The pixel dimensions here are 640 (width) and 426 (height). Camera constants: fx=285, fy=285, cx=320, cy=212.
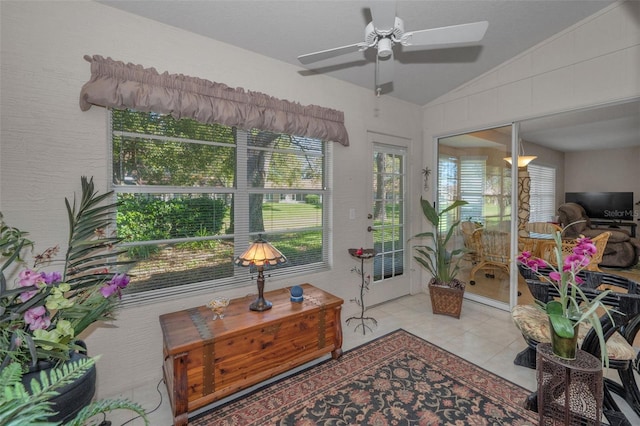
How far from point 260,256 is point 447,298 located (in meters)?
2.33

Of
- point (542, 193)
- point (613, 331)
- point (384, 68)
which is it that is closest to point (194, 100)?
point (384, 68)

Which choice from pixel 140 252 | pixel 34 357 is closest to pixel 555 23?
pixel 140 252

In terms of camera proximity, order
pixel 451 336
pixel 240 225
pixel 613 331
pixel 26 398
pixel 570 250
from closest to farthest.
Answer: pixel 26 398, pixel 613 331, pixel 240 225, pixel 451 336, pixel 570 250

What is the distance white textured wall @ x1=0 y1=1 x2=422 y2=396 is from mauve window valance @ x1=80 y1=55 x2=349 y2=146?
0.12 m

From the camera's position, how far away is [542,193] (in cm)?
629

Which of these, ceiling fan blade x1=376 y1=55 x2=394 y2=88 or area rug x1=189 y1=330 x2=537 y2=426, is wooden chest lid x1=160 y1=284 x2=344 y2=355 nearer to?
area rug x1=189 y1=330 x2=537 y2=426

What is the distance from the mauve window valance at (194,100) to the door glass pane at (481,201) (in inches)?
75.6

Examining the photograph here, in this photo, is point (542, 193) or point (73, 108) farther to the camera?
point (542, 193)

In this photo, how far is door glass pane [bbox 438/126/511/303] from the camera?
132 inches

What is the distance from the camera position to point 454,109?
3.63 meters

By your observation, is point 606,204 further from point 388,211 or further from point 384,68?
point 384,68

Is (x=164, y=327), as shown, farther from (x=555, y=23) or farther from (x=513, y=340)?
(x=555, y=23)

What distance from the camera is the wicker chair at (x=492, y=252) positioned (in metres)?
3.38

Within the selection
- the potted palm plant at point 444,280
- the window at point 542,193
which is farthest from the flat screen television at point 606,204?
the potted palm plant at point 444,280
